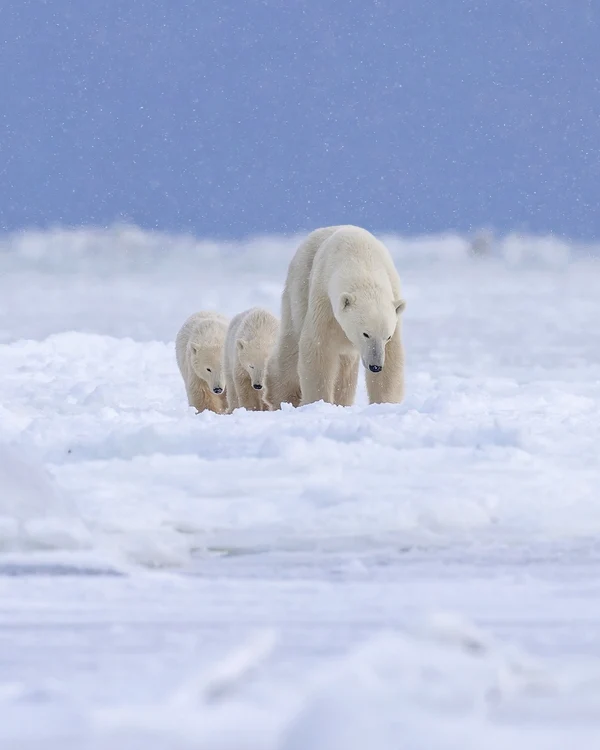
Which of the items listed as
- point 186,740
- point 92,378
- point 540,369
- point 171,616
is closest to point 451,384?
point 540,369

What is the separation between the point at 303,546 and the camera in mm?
2672

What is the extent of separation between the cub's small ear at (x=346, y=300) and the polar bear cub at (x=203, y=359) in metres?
2.46

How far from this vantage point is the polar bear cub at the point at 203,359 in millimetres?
7785

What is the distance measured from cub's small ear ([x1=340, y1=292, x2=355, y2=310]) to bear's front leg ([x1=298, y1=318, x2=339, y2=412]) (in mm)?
381

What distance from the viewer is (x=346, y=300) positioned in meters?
5.29

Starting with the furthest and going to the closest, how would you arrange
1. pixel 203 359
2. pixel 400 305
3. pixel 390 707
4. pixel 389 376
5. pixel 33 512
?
1. pixel 203 359
2. pixel 389 376
3. pixel 400 305
4. pixel 33 512
5. pixel 390 707

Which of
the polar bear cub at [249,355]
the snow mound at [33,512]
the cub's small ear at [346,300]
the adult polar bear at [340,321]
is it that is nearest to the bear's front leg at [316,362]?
the adult polar bear at [340,321]

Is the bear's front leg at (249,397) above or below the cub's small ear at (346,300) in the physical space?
below

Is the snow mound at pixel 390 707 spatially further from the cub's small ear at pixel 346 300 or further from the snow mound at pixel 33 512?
the cub's small ear at pixel 346 300

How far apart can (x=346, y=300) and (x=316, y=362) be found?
0.53m

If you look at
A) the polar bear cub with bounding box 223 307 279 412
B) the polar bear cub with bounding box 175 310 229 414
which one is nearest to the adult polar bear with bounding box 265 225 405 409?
the polar bear cub with bounding box 223 307 279 412

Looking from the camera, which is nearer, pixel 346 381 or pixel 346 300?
pixel 346 300

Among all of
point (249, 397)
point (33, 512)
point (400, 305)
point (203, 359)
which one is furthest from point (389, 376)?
point (33, 512)

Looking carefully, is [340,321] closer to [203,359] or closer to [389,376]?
[389,376]
